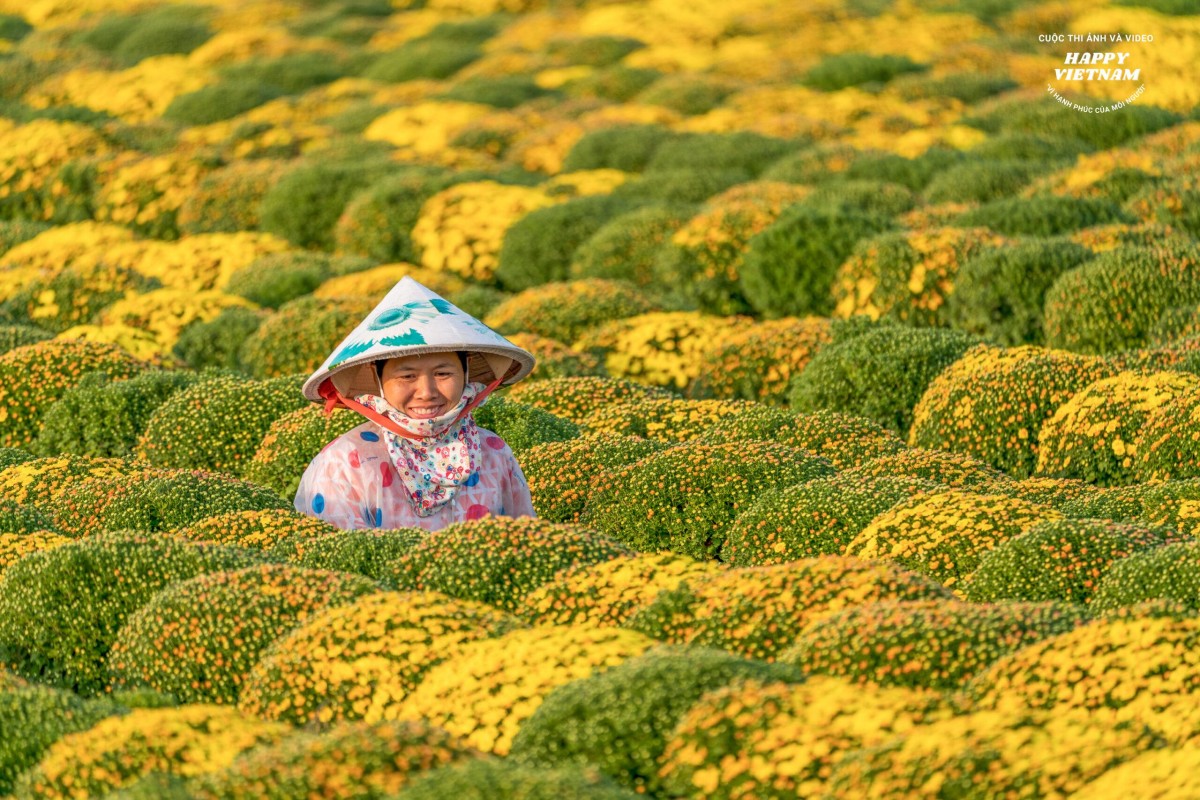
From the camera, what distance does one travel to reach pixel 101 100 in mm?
23609

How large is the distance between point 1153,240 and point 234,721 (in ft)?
29.6

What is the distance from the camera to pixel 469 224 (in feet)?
52.6

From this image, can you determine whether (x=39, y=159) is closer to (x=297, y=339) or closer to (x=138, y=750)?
(x=297, y=339)

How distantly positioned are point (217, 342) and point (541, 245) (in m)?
3.22

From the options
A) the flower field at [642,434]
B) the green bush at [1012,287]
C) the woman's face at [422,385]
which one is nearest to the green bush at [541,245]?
the flower field at [642,434]

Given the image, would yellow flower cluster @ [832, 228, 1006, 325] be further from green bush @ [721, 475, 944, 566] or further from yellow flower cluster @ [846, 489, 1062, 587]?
yellow flower cluster @ [846, 489, 1062, 587]

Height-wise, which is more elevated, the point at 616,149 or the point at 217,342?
the point at 217,342

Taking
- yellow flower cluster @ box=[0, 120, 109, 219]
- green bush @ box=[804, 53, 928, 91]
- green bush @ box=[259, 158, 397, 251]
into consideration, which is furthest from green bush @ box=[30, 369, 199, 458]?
green bush @ box=[804, 53, 928, 91]

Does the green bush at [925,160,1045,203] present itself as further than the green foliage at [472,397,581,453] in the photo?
Yes

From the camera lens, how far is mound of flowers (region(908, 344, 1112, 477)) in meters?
9.91

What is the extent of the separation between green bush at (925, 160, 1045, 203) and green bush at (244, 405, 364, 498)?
310 inches

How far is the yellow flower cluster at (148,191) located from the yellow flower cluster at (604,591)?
465 inches

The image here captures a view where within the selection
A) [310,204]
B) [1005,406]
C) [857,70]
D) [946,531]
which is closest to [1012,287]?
[1005,406]

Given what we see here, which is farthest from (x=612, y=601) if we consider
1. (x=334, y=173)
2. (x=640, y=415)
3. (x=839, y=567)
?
(x=334, y=173)
